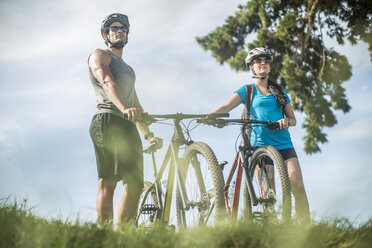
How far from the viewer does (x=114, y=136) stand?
11.8 ft

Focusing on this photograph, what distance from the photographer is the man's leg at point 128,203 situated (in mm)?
3617

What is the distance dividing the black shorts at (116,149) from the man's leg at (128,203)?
58 mm

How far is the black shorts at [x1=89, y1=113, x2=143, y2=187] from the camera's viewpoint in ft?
11.6

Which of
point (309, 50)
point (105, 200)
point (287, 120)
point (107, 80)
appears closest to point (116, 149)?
point (105, 200)

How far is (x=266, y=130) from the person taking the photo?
459 cm

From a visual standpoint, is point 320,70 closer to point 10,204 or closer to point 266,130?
point 266,130

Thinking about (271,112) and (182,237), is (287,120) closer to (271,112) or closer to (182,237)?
(271,112)

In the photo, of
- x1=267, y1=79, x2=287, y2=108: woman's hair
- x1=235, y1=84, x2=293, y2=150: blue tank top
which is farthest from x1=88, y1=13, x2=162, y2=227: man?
x1=267, y1=79, x2=287, y2=108: woman's hair

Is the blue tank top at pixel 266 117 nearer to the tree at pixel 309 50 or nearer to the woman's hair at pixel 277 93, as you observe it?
the woman's hair at pixel 277 93

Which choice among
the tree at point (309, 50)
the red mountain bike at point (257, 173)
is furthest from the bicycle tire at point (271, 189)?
the tree at point (309, 50)

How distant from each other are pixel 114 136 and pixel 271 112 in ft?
6.83

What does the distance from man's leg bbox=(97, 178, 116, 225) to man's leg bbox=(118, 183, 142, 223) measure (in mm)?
109

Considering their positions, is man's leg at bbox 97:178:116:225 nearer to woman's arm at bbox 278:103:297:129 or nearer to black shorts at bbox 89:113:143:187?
black shorts at bbox 89:113:143:187

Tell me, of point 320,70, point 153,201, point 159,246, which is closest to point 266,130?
point 153,201
